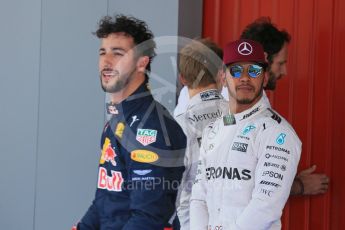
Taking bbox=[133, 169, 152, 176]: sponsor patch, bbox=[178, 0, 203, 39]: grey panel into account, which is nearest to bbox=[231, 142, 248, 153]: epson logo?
bbox=[133, 169, 152, 176]: sponsor patch

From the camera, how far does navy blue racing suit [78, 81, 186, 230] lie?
106 inches

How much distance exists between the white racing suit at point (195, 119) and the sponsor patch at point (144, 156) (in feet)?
2.35

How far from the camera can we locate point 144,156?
8.99 ft

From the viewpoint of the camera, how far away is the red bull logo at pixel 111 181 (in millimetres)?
2840

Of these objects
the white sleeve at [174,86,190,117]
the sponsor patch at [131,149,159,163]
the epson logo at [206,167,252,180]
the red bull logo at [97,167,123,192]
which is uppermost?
the white sleeve at [174,86,190,117]

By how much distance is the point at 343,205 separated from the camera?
3.82 meters

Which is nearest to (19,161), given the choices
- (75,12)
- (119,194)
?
(75,12)

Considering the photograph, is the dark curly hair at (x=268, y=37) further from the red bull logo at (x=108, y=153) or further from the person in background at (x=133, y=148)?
the red bull logo at (x=108, y=153)

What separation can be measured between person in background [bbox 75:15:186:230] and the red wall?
121 cm

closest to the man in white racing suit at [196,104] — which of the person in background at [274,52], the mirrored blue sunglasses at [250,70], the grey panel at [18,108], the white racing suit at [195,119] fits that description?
the white racing suit at [195,119]

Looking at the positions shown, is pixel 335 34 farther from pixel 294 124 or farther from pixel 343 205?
pixel 343 205

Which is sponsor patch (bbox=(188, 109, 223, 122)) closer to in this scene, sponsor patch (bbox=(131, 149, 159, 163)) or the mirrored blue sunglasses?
the mirrored blue sunglasses

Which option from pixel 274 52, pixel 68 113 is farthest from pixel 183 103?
pixel 68 113

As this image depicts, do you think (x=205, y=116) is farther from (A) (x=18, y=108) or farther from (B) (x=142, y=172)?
(A) (x=18, y=108)
